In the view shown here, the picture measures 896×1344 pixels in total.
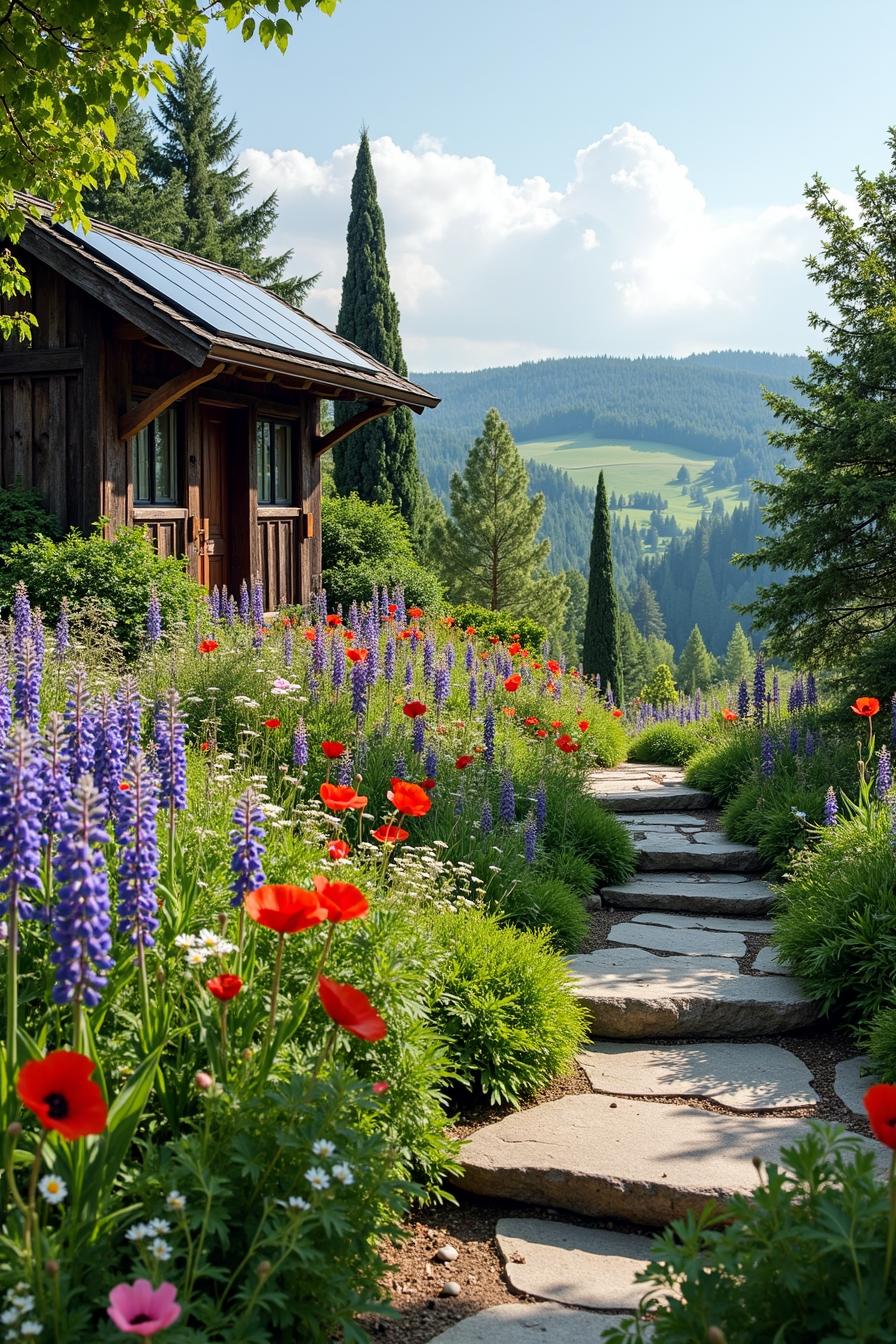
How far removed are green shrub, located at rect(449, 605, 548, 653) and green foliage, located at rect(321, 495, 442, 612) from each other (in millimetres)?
476

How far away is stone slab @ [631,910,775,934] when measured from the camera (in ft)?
18.5

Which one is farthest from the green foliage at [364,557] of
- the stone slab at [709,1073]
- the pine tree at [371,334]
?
the stone slab at [709,1073]

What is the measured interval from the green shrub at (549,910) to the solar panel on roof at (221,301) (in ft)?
23.1

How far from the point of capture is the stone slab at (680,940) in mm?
5223

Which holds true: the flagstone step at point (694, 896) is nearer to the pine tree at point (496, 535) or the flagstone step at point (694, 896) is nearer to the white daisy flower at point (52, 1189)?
the white daisy flower at point (52, 1189)

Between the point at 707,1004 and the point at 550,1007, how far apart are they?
834 millimetres

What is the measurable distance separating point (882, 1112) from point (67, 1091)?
4.35 feet

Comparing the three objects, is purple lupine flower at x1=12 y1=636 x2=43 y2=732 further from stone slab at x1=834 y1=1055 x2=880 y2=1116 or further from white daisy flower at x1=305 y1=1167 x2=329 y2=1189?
stone slab at x1=834 y1=1055 x2=880 y2=1116

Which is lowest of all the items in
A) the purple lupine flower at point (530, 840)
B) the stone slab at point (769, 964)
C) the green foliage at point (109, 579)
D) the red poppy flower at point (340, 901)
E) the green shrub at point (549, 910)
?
the stone slab at point (769, 964)

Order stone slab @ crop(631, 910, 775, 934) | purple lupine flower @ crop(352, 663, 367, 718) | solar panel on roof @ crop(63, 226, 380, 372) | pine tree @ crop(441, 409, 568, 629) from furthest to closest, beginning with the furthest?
pine tree @ crop(441, 409, 568, 629), solar panel on roof @ crop(63, 226, 380, 372), stone slab @ crop(631, 910, 775, 934), purple lupine flower @ crop(352, 663, 367, 718)

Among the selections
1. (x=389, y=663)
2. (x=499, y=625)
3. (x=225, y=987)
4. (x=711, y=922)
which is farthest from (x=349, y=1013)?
(x=499, y=625)

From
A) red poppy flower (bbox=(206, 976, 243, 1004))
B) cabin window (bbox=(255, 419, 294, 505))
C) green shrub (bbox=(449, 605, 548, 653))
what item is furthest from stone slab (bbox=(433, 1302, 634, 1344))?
green shrub (bbox=(449, 605, 548, 653))

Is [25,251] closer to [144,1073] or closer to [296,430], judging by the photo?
[296,430]

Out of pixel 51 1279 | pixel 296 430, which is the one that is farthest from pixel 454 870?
pixel 296 430
